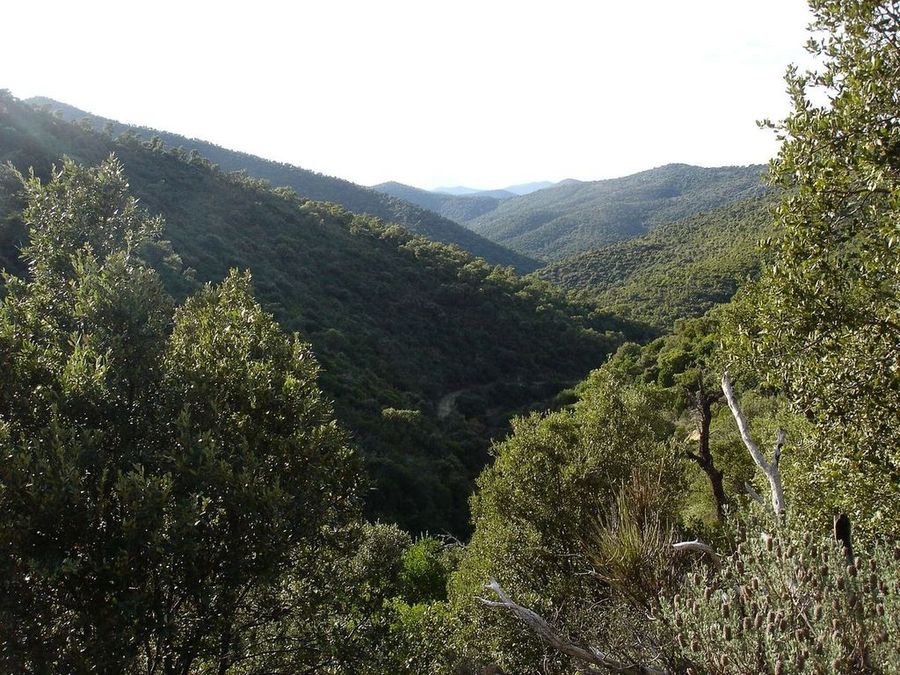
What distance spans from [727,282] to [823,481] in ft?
208

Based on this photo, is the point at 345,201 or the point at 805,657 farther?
the point at 345,201

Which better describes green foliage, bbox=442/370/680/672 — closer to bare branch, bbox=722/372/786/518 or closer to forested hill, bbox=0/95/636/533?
bare branch, bbox=722/372/786/518

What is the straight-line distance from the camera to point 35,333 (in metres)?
5.12

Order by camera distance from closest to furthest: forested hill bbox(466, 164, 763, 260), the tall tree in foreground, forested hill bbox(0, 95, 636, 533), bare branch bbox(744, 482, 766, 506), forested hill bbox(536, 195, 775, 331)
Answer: the tall tree in foreground
bare branch bbox(744, 482, 766, 506)
forested hill bbox(0, 95, 636, 533)
forested hill bbox(536, 195, 775, 331)
forested hill bbox(466, 164, 763, 260)

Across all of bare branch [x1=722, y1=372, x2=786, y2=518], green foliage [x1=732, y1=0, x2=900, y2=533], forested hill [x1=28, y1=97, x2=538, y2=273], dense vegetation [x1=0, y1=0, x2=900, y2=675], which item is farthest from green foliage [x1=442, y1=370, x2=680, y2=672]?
forested hill [x1=28, y1=97, x2=538, y2=273]

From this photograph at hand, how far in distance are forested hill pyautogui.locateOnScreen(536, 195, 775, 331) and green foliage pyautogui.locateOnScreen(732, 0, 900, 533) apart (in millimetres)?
47634

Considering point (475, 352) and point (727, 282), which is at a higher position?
point (727, 282)

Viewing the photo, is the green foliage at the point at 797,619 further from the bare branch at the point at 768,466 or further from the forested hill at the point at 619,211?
the forested hill at the point at 619,211

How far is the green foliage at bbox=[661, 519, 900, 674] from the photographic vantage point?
2904 mm

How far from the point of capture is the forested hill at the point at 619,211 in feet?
452

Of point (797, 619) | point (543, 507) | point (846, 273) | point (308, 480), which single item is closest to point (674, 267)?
point (543, 507)

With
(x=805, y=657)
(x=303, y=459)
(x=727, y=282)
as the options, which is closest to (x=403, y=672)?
(x=303, y=459)

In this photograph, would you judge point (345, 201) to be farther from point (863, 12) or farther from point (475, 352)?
point (863, 12)

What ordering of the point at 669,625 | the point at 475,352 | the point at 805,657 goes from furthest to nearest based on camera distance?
the point at 475,352 < the point at 669,625 < the point at 805,657
